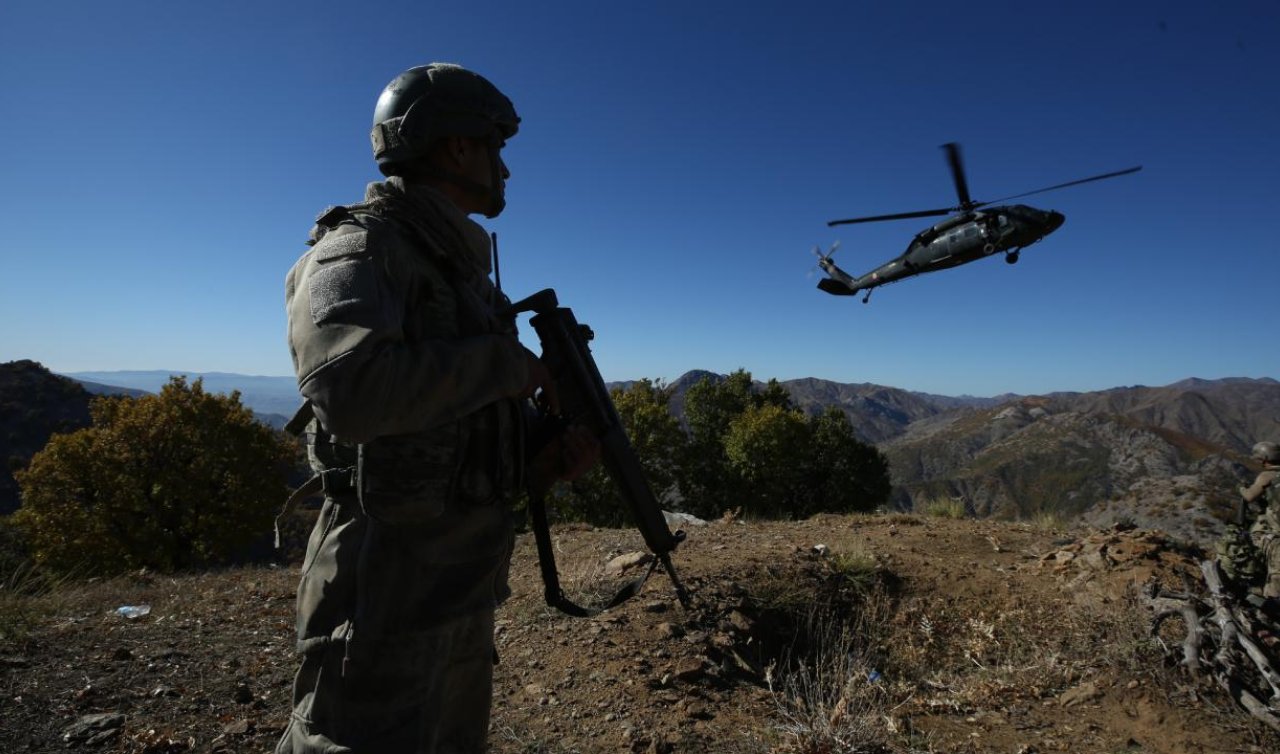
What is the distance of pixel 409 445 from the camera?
1.57m

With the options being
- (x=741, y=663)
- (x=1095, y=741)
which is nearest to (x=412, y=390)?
(x=741, y=663)

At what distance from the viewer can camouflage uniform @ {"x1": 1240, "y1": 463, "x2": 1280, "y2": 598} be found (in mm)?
5598

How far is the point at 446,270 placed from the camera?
5.75 feet

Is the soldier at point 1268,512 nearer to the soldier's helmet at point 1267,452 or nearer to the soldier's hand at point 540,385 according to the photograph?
the soldier's helmet at point 1267,452

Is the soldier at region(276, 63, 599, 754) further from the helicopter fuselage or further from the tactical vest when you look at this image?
the helicopter fuselage

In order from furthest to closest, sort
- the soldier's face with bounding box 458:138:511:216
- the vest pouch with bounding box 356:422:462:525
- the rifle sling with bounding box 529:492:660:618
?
the rifle sling with bounding box 529:492:660:618
the soldier's face with bounding box 458:138:511:216
the vest pouch with bounding box 356:422:462:525

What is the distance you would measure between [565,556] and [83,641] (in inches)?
178

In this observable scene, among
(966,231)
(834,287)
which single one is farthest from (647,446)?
(966,231)

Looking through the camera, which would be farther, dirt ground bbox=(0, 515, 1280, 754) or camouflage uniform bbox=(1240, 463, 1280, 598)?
camouflage uniform bbox=(1240, 463, 1280, 598)

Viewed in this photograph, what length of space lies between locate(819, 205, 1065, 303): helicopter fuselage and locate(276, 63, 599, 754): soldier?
48.1 feet

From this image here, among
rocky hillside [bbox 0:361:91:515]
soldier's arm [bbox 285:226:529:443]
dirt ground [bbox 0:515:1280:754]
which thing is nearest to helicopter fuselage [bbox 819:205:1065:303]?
dirt ground [bbox 0:515:1280:754]

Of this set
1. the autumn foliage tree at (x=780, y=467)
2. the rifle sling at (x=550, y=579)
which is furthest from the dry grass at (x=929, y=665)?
the autumn foliage tree at (x=780, y=467)

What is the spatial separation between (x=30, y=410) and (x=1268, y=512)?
68386 mm

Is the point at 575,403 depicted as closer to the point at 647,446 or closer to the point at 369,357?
the point at 369,357
